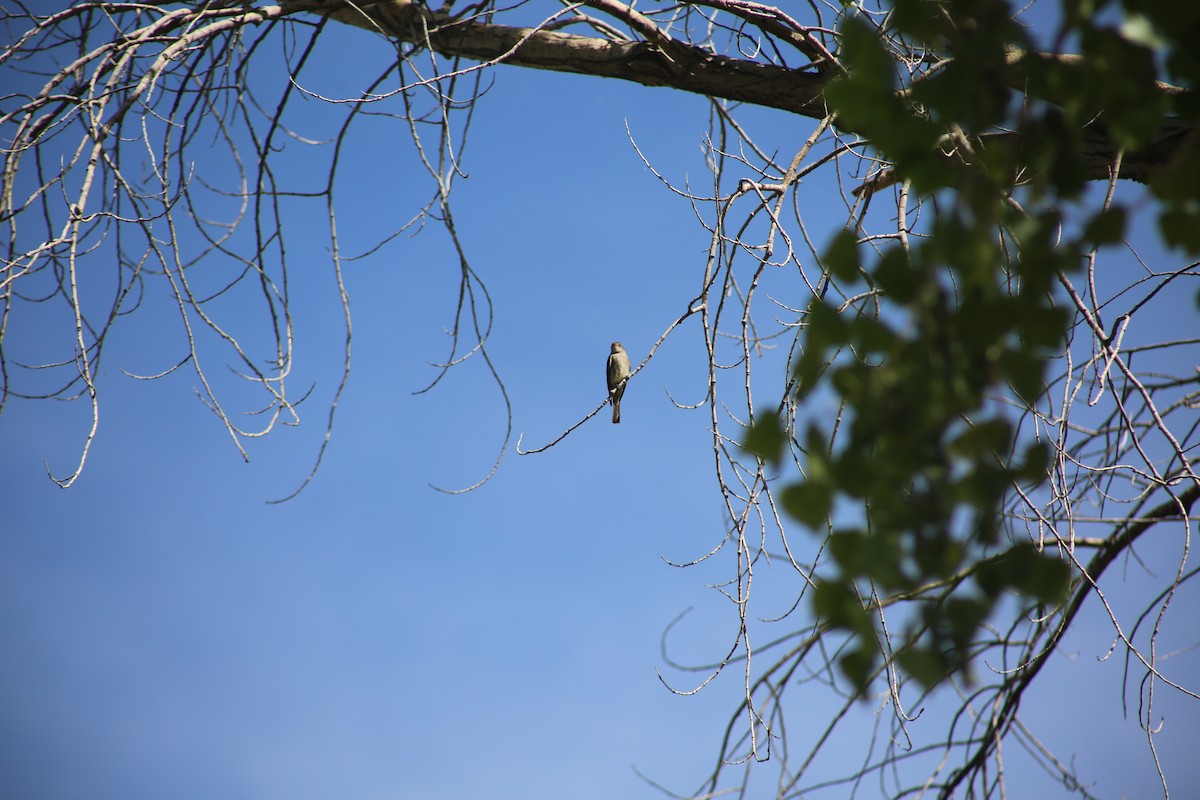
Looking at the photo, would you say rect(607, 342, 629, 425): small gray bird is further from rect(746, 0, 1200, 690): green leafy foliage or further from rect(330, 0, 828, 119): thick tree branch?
rect(746, 0, 1200, 690): green leafy foliage

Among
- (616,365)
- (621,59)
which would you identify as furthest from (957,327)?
(616,365)

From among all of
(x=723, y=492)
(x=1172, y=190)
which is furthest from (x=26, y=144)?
(x=1172, y=190)

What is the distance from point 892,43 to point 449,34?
1.47 m

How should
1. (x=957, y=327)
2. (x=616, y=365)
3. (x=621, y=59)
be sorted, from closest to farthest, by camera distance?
(x=957, y=327)
(x=621, y=59)
(x=616, y=365)

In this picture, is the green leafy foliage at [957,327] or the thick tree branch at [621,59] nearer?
the green leafy foliage at [957,327]

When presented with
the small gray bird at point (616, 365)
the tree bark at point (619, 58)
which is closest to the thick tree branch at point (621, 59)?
the tree bark at point (619, 58)

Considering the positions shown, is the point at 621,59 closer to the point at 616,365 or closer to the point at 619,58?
the point at 619,58

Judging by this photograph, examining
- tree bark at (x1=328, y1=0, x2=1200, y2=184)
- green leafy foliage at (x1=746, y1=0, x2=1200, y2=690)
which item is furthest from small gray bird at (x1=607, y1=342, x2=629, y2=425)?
green leafy foliage at (x1=746, y1=0, x2=1200, y2=690)

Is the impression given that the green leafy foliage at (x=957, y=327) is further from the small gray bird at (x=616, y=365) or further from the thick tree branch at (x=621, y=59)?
the small gray bird at (x=616, y=365)

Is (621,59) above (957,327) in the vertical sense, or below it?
above

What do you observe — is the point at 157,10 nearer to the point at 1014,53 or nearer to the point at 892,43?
the point at 892,43

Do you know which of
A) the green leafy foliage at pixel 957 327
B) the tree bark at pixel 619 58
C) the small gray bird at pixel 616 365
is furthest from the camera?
the small gray bird at pixel 616 365

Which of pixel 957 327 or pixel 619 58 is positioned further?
pixel 619 58

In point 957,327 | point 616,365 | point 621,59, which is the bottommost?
point 957,327
